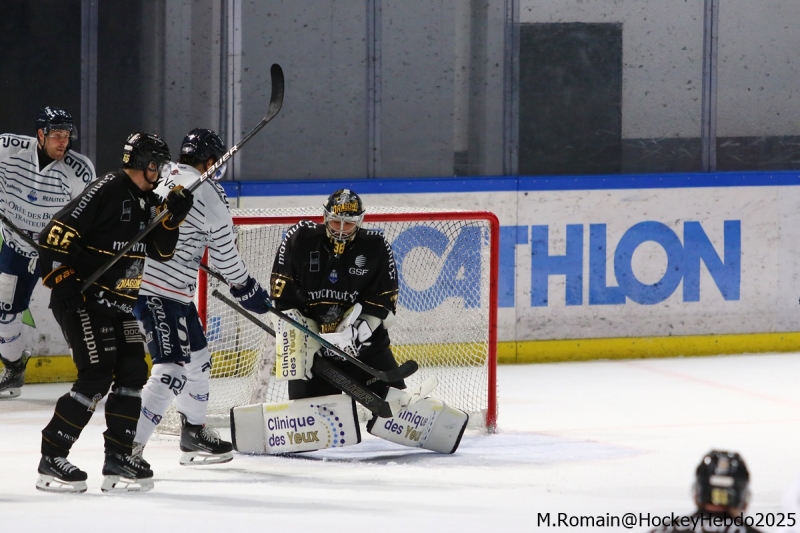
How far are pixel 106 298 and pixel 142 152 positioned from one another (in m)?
0.46

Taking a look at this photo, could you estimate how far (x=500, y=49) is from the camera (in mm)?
7219

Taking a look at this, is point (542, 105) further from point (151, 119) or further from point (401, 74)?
point (151, 119)

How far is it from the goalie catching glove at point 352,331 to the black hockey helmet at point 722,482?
2.67 m

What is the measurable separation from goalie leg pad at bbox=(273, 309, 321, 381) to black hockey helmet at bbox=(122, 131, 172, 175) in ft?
2.89

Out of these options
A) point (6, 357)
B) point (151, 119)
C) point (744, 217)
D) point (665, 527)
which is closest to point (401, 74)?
point (151, 119)

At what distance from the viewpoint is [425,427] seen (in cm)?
501

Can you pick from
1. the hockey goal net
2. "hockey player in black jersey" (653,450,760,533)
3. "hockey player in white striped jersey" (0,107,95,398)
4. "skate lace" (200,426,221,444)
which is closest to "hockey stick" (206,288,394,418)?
"skate lace" (200,426,221,444)

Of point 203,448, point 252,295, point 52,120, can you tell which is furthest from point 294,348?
point 52,120

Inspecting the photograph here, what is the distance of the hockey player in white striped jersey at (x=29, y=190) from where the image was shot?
576 cm

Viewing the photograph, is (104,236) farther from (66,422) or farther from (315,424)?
(315,424)

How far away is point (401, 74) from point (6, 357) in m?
2.52

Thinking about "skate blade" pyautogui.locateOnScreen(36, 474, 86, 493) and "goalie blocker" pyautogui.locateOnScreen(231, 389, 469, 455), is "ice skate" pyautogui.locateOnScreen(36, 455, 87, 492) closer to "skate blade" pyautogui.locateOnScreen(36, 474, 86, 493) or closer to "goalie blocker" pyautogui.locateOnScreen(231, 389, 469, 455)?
"skate blade" pyautogui.locateOnScreen(36, 474, 86, 493)

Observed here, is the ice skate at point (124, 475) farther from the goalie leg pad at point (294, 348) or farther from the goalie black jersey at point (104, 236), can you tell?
the goalie leg pad at point (294, 348)

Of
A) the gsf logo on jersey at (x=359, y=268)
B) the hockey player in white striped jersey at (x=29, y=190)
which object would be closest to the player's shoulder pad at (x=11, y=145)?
the hockey player in white striped jersey at (x=29, y=190)
